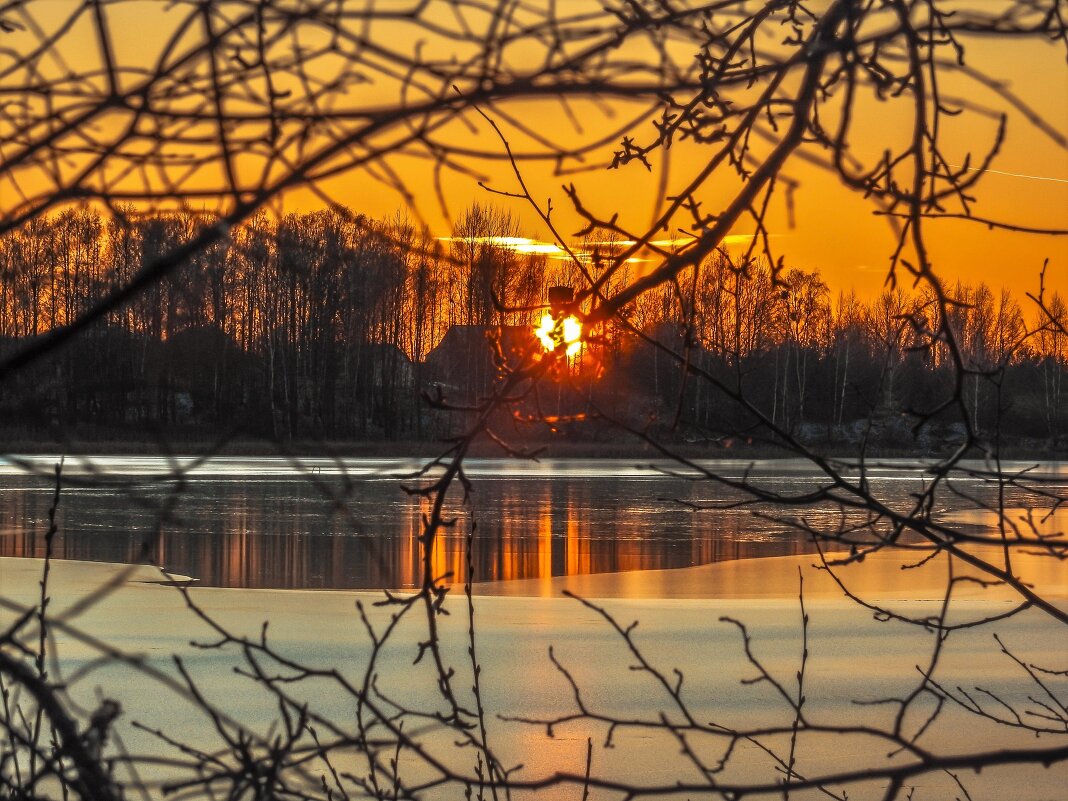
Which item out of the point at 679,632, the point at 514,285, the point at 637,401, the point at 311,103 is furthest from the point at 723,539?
the point at 637,401

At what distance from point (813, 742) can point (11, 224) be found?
638 centimetres

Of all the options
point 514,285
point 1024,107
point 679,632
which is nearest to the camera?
point 1024,107

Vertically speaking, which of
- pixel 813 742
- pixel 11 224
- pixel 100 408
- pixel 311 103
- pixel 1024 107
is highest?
pixel 1024 107

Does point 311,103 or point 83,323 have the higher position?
point 311,103

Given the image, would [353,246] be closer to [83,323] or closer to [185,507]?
→ [83,323]

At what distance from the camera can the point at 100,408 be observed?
1.78 m

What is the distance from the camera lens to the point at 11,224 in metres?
1.42

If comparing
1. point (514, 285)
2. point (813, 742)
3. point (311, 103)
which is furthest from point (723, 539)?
point (311, 103)

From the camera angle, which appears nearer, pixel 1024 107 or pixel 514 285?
pixel 1024 107

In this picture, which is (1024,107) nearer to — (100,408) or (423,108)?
(423,108)

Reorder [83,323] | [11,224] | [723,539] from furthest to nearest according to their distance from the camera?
[723,539] < [11,224] < [83,323]

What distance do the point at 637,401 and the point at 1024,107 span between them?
183 feet

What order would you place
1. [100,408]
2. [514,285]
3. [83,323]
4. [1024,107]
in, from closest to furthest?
[83,323] → [100,408] → [1024,107] → [514,285]

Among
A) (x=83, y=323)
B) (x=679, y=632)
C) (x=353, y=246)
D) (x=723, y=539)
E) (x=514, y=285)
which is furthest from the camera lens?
(x=723, y=539)
